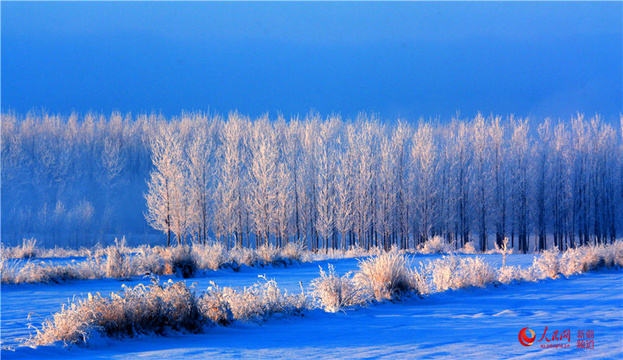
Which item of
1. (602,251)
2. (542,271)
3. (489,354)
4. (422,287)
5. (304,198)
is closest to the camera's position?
(489,354)

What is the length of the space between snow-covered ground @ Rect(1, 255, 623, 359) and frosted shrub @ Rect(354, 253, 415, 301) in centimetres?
29

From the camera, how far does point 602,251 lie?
56.9 ft

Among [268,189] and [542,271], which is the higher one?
[268,189]

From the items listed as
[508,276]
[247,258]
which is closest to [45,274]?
[247,258]

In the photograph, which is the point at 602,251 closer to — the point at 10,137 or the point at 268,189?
the point at 268,189

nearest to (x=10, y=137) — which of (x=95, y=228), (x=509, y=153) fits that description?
(x=95, y=228)

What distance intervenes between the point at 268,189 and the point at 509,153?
22.5 meters

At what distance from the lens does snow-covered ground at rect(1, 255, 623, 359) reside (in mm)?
5699

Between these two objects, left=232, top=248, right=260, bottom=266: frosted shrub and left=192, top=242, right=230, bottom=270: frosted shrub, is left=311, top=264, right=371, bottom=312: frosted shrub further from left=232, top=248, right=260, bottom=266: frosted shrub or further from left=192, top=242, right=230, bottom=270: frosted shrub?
left=232, top=248, right=260, bottom=266: frosted shrub

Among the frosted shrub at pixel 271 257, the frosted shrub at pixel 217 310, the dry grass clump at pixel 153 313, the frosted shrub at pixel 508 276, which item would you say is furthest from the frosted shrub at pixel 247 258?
the frosted shrub at pixel 217 310

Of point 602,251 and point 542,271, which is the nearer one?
point 542,271

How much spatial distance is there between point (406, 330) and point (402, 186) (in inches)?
1467

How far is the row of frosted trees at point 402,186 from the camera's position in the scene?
126 ft

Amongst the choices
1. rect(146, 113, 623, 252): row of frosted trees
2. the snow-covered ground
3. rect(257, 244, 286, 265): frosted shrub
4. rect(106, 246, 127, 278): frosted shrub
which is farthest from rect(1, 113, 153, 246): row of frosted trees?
the snow-covered ground
